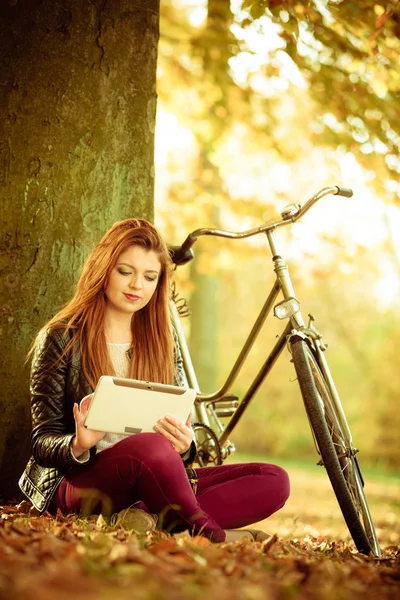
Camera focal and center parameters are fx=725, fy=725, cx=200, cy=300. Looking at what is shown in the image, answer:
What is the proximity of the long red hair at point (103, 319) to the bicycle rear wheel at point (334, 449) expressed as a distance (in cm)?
60

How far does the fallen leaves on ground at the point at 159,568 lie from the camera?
150 cm

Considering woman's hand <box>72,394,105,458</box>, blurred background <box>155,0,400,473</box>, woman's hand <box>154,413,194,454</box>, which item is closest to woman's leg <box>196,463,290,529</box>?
woman's hand <box>154,413,194,454</box>

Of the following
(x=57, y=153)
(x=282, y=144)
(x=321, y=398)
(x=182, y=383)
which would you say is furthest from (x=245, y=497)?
(x=282, y=144)

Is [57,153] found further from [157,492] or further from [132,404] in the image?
[157,492]

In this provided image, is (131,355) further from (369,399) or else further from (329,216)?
(369,399)

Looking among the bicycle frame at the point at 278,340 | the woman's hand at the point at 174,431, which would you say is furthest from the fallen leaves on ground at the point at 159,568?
the bicycle frame at the point at 278,340

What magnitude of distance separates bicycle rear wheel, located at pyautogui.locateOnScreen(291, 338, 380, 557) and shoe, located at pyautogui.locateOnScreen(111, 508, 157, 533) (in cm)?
74

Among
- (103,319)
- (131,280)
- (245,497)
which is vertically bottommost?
(245,497)

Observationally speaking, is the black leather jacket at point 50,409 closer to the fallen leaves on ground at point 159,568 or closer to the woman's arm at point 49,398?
the woman's arm at point 49,398

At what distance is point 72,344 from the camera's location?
2961mm

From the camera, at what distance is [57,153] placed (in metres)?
3.44

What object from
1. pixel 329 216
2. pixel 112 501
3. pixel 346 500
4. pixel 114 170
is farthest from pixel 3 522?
pixel 329 216

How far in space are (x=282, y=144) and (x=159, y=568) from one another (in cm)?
720

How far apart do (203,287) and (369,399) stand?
6947 mm
